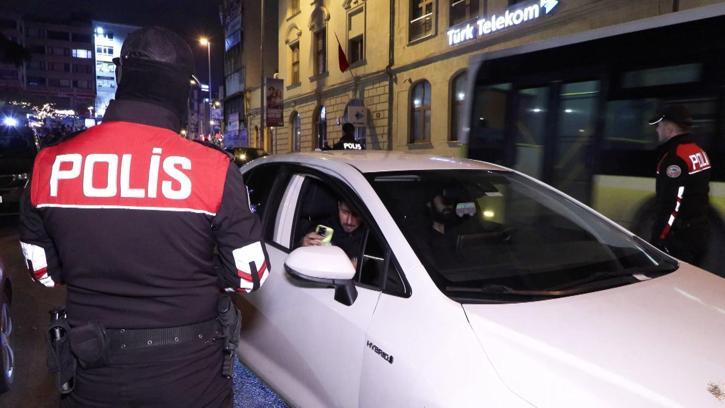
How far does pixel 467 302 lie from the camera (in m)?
1.86

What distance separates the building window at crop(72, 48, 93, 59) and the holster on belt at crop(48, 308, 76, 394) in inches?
4393

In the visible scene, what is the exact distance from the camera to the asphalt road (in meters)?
3.23

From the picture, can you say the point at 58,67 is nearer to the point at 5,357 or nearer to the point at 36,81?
the point at 36,81

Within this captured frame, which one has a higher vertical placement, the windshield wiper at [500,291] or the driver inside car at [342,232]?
the driver inside car at [342,232]

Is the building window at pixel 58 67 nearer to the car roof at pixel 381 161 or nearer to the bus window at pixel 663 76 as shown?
the bus window at pixel 663 76

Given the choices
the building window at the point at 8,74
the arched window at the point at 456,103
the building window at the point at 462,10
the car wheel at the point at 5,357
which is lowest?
the car wheel at the point at 5,357

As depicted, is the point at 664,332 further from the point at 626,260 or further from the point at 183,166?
the point at 183,166

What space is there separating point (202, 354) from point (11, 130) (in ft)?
38.5

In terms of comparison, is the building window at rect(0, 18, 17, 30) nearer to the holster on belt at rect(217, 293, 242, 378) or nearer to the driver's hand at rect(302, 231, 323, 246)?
the driver's hand at rect(302, 231, 323, 246)

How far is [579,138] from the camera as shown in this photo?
654 cm

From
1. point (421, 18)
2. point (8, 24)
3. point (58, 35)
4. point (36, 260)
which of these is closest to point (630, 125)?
point (36, 260)

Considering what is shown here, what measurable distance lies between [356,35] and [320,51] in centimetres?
385

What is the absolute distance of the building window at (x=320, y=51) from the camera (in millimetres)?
23484

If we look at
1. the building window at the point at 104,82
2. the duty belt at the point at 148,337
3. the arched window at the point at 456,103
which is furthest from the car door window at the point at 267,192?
the building window at the point at 104,82
